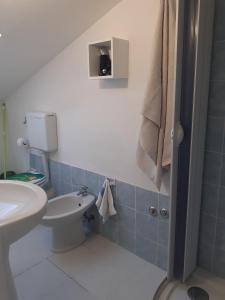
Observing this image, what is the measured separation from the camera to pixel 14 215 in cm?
101

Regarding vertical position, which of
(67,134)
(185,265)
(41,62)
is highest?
(41,62)

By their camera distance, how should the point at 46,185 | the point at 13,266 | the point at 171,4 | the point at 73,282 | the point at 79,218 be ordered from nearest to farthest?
the point at 171,4
the point at 73,282
the point at 13,266
the point at 79,218
the point at 46,185

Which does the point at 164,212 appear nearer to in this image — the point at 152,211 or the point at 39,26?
the point at 152,211

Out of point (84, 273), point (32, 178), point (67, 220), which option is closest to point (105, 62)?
point (67, 220)

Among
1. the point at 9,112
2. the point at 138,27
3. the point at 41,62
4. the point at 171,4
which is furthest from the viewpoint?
the point at 9,112

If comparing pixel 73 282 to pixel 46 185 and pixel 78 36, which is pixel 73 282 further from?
pixel 78 36

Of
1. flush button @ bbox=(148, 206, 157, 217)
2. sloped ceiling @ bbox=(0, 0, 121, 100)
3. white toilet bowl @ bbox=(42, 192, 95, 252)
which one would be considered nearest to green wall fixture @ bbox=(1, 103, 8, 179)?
sloped ceiling @ bbox=(0, 0, 121, 100)

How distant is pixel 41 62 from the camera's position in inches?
95.1

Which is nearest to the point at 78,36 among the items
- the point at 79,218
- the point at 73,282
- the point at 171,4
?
the point at 171,4

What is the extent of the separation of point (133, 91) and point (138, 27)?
0.40 meters

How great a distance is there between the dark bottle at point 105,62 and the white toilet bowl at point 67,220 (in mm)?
1034

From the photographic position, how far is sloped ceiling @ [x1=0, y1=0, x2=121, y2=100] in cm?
167

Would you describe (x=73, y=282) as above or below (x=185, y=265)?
below

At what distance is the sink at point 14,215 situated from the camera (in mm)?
989
